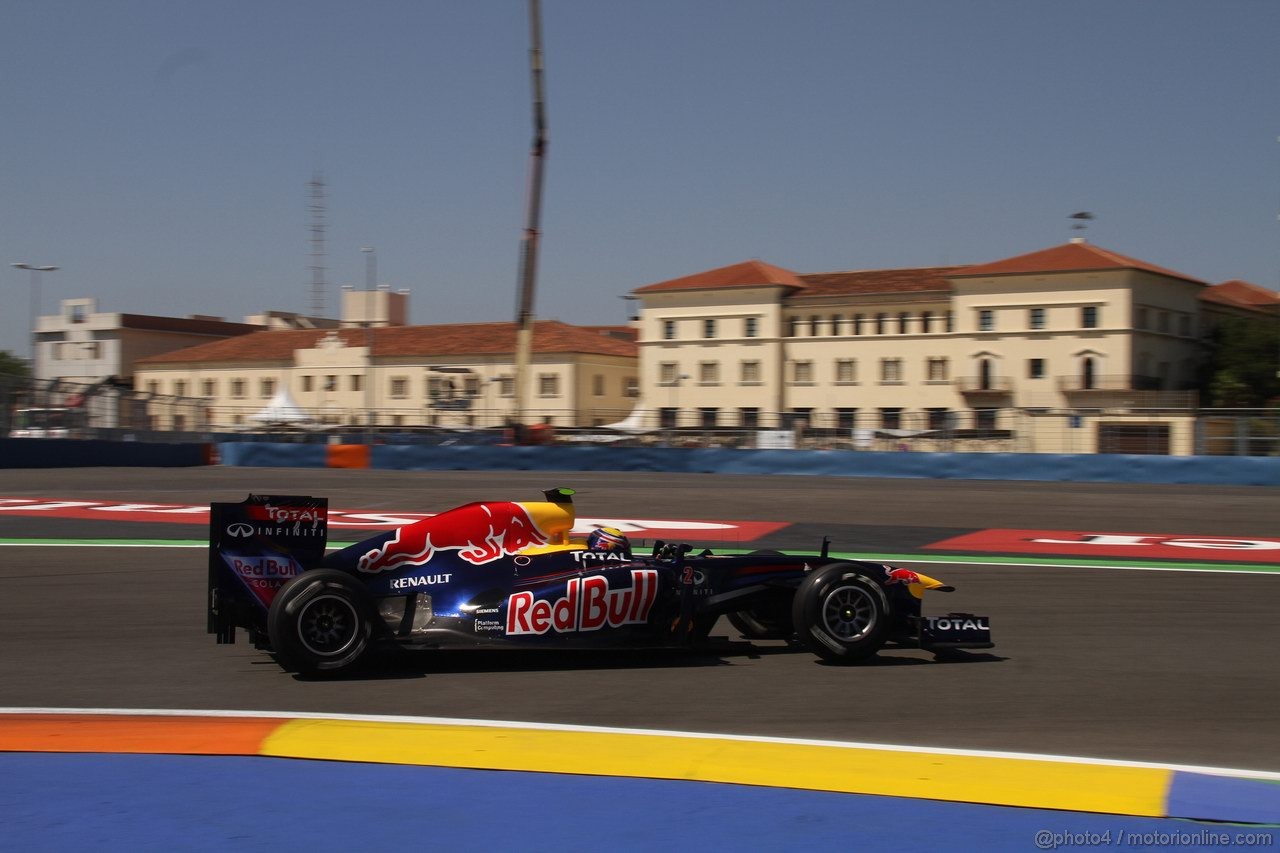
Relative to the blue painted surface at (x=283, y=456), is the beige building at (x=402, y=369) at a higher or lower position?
higher

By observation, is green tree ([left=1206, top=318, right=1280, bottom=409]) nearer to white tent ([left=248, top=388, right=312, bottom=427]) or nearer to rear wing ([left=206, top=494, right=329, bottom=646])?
white tent ([left=248, top=388, right=312, bottom=427])

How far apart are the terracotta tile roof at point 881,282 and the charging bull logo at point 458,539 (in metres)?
61.3

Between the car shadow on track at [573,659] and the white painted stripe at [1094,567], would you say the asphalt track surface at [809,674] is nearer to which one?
the car shadow on track at [573,659]

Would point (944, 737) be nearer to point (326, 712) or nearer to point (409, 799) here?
point (409, 799)

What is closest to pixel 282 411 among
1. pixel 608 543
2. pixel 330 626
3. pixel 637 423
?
pixel 637 423

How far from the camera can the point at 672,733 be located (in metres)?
5.70

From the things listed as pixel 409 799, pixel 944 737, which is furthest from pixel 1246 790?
pixel 409 799

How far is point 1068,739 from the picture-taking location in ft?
18.6

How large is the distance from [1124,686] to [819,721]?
1969 mm

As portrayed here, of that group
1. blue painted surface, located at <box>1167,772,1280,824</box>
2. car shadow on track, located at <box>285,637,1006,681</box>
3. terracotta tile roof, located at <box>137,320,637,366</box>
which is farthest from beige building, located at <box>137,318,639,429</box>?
blue painted surface, located at <box>1167,772,1280,824</box>

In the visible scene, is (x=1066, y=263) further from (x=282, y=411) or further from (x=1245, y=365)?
(x=282, y=411)

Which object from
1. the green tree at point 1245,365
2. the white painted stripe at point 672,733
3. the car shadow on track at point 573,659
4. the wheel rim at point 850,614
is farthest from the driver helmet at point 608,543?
the green tree at point 1245,365

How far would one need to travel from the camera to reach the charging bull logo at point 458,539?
6941mm

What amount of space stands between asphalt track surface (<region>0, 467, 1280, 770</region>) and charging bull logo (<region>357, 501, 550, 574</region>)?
657 millimetres
